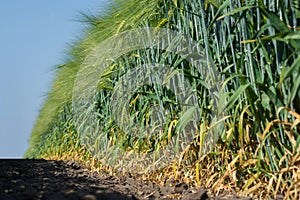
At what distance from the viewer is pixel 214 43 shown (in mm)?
1982

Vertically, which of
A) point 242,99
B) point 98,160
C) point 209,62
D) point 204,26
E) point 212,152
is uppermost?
point 204,26

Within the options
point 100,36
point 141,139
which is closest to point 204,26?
point 141,139

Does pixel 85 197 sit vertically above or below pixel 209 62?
below

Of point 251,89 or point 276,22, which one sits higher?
point 276,22

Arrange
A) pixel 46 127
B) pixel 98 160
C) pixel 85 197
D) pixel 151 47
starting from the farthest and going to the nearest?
pixel 46 127 < pixel 98 160 < pixel 151 47 < pixel 85 197

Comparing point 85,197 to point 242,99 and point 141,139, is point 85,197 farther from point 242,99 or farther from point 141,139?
point 141,139

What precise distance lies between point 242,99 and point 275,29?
10.0 inches

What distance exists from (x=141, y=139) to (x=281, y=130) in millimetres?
1412

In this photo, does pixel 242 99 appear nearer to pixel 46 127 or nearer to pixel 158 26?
pixel 158 26

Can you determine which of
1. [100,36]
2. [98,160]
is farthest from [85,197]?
[98,160]

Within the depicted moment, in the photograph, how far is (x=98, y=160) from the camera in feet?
12.8

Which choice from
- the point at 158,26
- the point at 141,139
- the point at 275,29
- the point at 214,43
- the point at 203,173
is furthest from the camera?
the point at 141,139

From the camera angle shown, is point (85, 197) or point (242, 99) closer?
point (85, 197)

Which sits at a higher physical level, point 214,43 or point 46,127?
point 214,43
